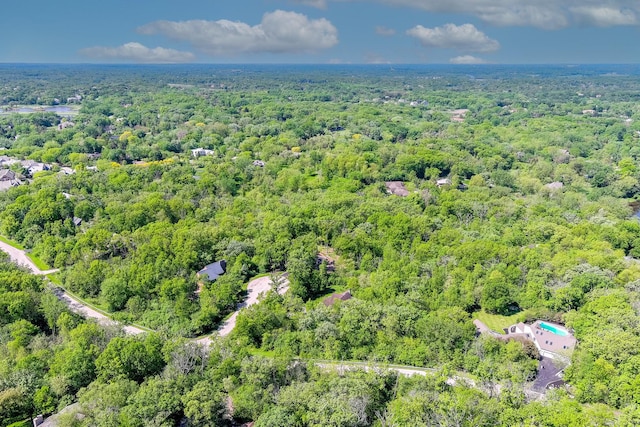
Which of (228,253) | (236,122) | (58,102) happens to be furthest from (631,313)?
(58,102)

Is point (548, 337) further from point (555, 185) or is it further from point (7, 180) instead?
point (7, 180)

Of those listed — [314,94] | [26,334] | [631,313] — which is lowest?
[26,334]

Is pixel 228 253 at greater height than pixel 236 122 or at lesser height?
lesser

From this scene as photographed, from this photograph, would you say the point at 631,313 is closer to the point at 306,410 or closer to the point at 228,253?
the point at 306,410

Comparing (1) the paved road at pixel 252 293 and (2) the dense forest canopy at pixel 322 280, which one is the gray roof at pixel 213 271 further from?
(1) the paved road at pixel 252 293

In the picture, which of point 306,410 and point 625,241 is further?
point 625,241
